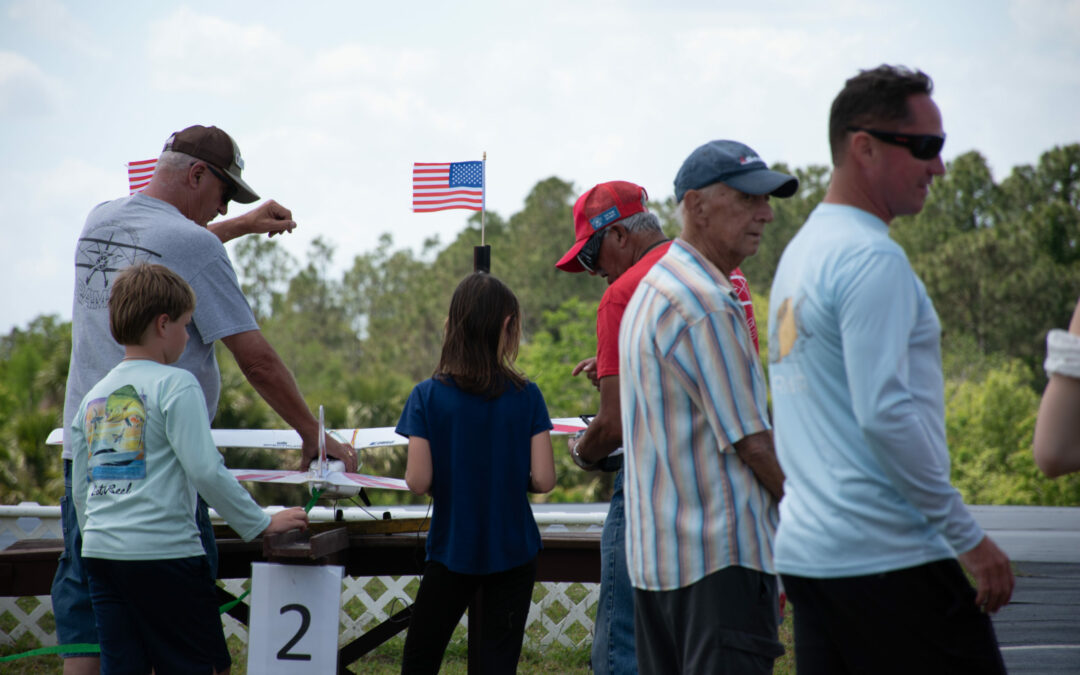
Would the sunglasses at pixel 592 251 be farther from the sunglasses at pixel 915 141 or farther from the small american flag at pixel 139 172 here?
the small american flag at pixel 139 172

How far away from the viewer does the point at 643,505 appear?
8.15ft

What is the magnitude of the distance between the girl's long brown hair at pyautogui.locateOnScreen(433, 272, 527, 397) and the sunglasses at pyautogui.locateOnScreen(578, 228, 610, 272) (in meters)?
0.29

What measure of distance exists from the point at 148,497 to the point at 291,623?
825 millimetres

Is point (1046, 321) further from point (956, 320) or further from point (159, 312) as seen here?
point (159, 312)

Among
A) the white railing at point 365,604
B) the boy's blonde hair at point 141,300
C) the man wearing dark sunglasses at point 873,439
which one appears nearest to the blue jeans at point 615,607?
the man wearing dark sunglasses at point 873,439

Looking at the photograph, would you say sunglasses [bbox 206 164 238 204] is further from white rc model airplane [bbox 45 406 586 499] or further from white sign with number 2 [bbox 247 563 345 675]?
white sign with number 2 [bbox 247 563 345 675]

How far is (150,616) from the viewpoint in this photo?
3.08m

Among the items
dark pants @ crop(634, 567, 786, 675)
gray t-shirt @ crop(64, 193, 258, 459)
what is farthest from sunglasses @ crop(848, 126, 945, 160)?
gray t-shirt @ crop(64, 193, 258, 459)

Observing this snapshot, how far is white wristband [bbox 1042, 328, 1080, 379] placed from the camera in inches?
74.1

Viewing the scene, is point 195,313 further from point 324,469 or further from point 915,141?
point 915,141

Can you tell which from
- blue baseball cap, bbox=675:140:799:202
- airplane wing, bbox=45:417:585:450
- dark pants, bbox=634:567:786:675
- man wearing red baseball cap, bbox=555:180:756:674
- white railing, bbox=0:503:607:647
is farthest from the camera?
white railing, bbox=0:503:607:647

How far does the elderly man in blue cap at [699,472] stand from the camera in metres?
2.34

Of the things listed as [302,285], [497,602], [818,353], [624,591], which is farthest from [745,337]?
[302,285]

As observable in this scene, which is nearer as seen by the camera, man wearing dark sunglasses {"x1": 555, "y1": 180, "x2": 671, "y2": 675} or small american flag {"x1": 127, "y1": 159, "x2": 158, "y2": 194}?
man wearing dark sunglasses {"x1": 555, "y1": 180, "x2": 671, "y2": 675}
